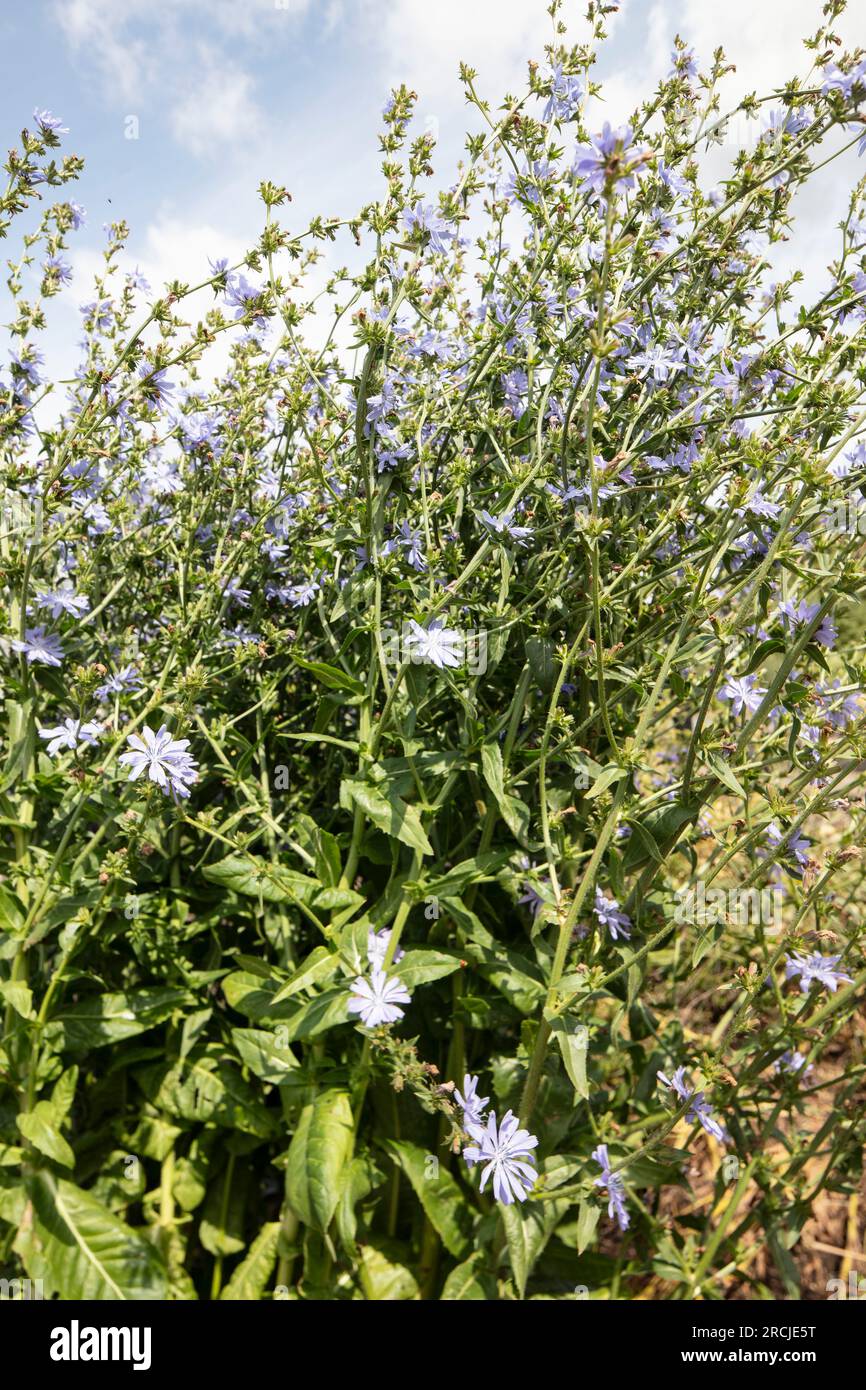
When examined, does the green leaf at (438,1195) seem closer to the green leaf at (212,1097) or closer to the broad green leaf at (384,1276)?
the broad green leaf at (384,1276)

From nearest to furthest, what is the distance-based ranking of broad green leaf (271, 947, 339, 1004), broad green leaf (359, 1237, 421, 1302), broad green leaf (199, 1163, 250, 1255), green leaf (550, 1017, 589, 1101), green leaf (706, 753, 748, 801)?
green leaf (706, 753, 748, 801) < green leaf (550, 1017, 589, 1101) < broad green leaf (271, 947, 339, 1004) < broad green leaf (359, 1237, 421, 1302) < broad green leaf (199, 1163, 250, 1255)

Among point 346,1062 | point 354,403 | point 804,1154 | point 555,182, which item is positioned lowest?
point 804,1154

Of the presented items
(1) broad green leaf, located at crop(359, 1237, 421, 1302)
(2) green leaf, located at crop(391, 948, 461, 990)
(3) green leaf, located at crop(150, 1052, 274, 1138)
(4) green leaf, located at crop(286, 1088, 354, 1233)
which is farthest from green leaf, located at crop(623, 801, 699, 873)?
(1) broad green leaf, located at crop(359, 1237, 421, 1302)

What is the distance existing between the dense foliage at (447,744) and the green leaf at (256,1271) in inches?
0.6

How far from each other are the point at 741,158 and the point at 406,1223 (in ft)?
10.5

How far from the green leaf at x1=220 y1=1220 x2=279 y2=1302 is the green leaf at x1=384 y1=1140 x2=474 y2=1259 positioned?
531mm

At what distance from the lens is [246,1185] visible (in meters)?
3.07

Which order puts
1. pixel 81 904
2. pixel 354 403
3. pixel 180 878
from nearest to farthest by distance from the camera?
pixel 81 904, pixel 354 403, pixel 180 878

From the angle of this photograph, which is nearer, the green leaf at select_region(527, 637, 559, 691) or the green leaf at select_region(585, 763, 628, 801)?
the green leaf at select_region(585, 763, 628, 801)

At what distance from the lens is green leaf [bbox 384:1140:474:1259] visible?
8.40 ft

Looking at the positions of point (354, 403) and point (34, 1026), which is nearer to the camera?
point (34, 1026)

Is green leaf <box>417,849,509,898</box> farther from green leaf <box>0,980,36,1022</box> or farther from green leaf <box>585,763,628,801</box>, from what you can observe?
green leaf <box>0,980,36,1022</box>
